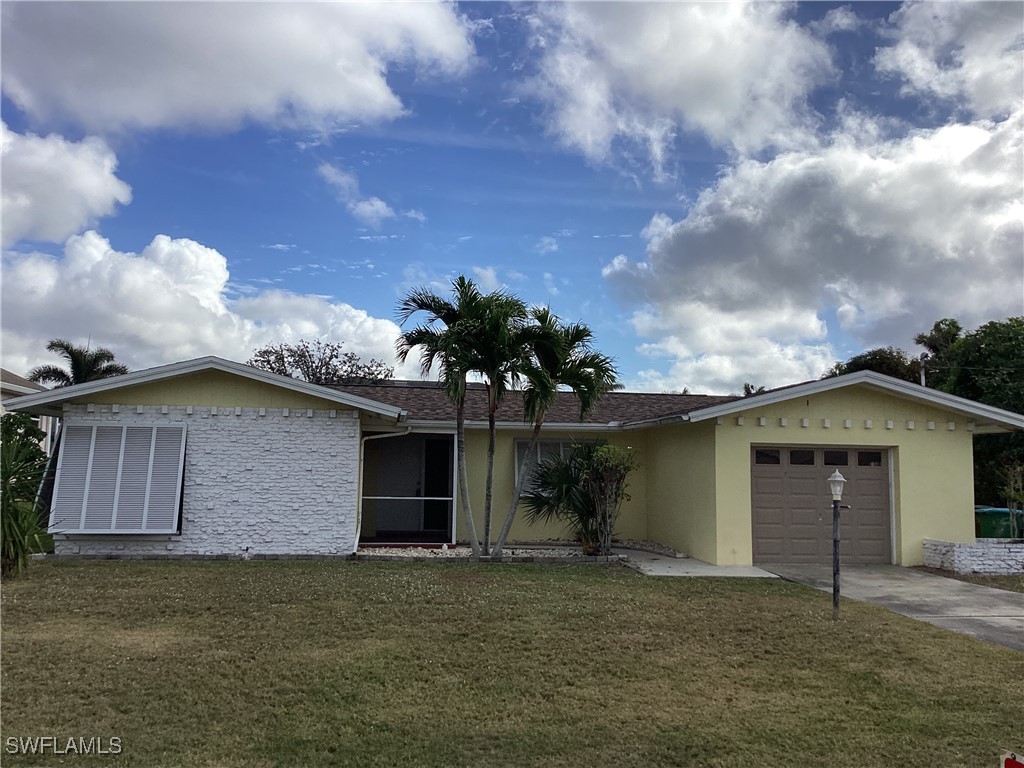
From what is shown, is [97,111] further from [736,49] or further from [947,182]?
[947,182]

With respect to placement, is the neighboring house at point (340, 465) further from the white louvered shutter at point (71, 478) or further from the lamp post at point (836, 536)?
the lamp post at point (836, 536)

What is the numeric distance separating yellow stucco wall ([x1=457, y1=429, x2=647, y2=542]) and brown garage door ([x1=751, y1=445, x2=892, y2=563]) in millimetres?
3604

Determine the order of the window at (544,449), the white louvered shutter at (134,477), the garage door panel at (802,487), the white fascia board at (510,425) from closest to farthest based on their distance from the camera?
the white louvered shutter at (134,477)
the garage door panel at (802,487)
the white fascia board at (510,425)
the window at (544,449)

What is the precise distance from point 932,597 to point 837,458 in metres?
3.58

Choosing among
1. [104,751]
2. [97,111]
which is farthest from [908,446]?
[97,111]

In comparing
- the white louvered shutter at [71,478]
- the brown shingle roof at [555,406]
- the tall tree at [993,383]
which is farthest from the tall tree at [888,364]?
the white louvered shutter at [71,478]

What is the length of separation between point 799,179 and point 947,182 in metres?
2.64

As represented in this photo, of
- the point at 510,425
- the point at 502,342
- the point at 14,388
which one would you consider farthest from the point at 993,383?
the point at 14,388

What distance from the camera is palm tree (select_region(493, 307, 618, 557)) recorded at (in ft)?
38.6

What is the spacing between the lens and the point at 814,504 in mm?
12805

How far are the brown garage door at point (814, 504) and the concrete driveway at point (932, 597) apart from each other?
17.4 inches

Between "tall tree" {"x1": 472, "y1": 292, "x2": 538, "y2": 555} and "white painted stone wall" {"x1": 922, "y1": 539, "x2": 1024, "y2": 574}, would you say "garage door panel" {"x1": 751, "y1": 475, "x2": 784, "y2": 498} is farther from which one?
"tall tree" {"x1": 472, "y1": 292, "x2": 538, "y2": 555}

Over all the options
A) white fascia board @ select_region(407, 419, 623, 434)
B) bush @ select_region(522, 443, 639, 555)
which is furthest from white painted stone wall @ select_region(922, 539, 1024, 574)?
white fascia board @ select_region(407, 419, 623, 434)

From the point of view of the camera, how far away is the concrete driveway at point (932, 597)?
8.13 m
